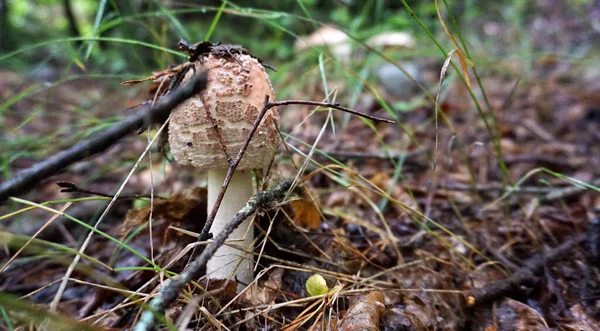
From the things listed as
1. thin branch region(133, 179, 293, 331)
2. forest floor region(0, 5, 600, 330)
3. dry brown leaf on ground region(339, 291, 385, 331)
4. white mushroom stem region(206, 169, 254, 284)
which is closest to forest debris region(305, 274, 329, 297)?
forest floor region(0, 5, 600, 330)

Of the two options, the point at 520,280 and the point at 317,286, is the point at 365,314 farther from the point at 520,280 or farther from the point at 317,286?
the point at 520,280

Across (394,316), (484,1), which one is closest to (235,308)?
(394,316)

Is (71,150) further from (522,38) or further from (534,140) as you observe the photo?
(522,38)

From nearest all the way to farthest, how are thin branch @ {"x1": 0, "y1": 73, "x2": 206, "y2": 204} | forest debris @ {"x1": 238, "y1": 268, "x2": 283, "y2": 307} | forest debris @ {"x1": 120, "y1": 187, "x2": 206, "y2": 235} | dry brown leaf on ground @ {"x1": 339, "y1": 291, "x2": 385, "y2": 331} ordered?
thin branch @ {"x1": 0, "y1": 73, "x2": 206, "y2": 204} < dry brown leaf on ground @ {"x1": 339, "y1": 291, "x2": 385, "y2": 331} < forest debris @ {"x1": 238, "y1": 268, "x2": 283, "y2": 307} < forest debris @ {"x1": 120, "y1": 187, "x2": 206, "y2": 235}

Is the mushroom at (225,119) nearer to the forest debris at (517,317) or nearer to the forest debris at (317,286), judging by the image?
the forest debris at (317,286)

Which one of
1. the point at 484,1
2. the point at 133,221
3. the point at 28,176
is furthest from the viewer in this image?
the point at 484,1

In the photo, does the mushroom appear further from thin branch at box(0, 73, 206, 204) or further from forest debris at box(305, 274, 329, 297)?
thin branch at box(0, 73, 206, 204)
